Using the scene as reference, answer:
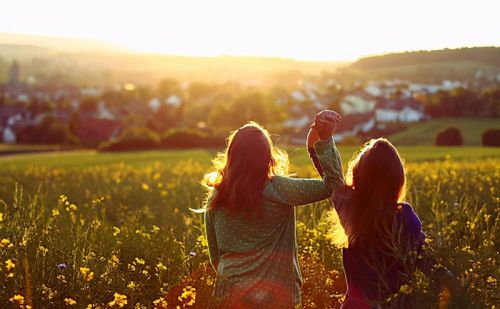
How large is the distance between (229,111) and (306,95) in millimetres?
36223

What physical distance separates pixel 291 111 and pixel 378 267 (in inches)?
4234

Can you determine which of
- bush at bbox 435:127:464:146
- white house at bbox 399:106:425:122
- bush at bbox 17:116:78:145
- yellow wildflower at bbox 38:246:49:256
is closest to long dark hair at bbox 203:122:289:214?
yellow wildflower at bbox 38:246:49:256

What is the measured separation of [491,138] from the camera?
4981 cm

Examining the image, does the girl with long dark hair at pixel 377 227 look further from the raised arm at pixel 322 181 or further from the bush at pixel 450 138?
the bush at pixel 450 138

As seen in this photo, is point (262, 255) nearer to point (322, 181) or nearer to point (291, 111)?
point (322, 181)

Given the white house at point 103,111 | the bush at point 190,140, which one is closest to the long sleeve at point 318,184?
the bush at point 190,140

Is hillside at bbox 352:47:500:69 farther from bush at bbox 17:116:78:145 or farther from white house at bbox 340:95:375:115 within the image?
bush at bbox 17:116:78:145

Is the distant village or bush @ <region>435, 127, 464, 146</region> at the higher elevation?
bush @ <region>435, 127, 464, 146</region>

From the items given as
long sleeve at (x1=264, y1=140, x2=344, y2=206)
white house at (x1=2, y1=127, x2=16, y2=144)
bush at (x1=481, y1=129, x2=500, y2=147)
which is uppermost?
long sleeve at (x1=264, y1=140, x2=344, y2=206)

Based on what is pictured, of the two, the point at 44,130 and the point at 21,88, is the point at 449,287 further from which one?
the point at 21,88

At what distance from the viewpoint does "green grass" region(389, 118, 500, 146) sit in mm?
54744

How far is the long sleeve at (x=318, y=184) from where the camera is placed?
13.7 ft

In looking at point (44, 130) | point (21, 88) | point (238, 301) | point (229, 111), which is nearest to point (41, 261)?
point (238, 301)

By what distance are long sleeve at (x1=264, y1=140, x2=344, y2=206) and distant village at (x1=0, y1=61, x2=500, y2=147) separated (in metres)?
58.8
